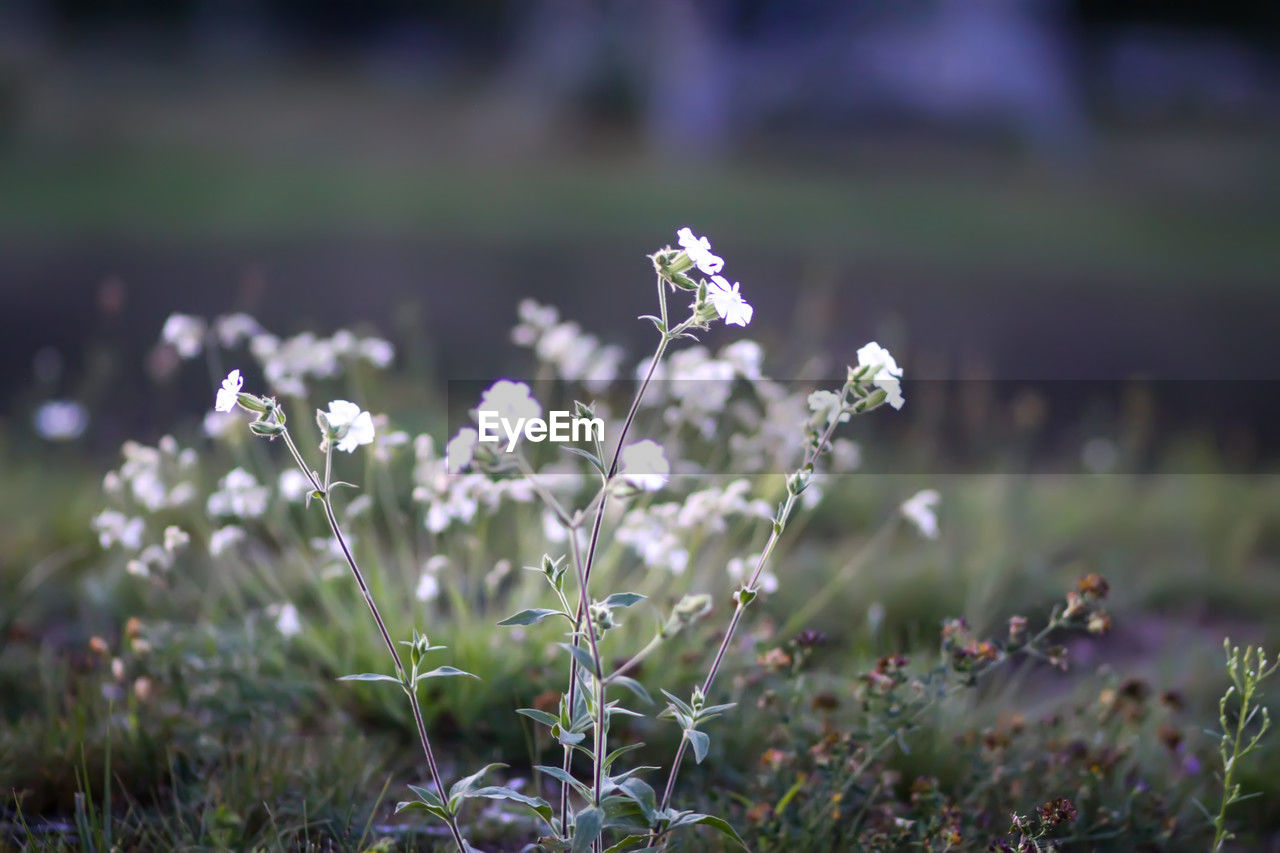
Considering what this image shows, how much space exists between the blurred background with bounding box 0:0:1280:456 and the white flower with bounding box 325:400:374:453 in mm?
3468

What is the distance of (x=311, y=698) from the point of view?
7.88 ft

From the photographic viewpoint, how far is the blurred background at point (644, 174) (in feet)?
26.8

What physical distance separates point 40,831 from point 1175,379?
283 inches

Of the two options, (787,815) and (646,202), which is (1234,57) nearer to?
(646,202)

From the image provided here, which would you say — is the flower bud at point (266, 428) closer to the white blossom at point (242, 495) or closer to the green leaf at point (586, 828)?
the green leaf at point (586, 828)

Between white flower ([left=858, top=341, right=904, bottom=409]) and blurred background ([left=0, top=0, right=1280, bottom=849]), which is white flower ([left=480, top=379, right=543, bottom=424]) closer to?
white flower ([left=858, top=341, right=904, bottom=409])

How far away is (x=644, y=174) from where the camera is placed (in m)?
13.1

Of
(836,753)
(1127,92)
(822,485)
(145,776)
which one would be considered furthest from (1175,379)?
(1127,92)

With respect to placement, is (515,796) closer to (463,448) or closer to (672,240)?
(463,448)

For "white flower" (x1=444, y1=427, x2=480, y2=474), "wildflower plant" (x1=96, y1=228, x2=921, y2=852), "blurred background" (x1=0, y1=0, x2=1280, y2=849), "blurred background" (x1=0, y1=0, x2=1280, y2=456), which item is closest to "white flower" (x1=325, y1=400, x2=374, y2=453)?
"wildflower plant" (x1=96, y1=228, x2=921, y2=852)

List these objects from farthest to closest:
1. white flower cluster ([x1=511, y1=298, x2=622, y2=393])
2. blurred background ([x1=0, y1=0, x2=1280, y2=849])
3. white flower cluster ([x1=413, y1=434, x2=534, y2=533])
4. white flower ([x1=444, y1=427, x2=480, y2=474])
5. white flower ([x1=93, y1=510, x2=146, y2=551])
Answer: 1. blurred background ([x1=0, y1=0, x2=1280, y2=849])
2. white flower cluster ([x1=511, y1=298, x2=622, y2=393])
3. white flower ([x1=93, y1=510, x2=146, y2=551])
4. white flower cluster ([x1=413, y1=434, x2=534, y2=533])
5. white flower ([x1=444, y1=427, x2=480, y2=474])

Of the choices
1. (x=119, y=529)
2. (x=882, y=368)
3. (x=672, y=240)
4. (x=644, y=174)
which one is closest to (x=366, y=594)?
(x=882, y=368)

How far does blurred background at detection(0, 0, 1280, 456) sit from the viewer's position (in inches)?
322

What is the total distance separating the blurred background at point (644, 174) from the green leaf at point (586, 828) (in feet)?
12.1
